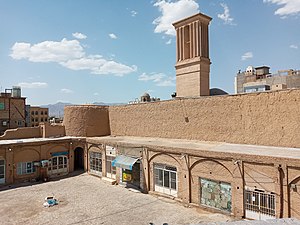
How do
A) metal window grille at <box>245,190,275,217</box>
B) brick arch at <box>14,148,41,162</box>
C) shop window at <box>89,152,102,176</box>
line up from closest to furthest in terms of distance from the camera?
metal window grille at <box>245,190,275,217</box>, brick arch at <box>14,148,41,162</box>, shop window at <box>89,152,102,176</box>

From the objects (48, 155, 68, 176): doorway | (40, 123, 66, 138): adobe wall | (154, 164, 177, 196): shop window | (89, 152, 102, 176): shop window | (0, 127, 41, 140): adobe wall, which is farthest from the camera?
(40, 123, 66, 138): adobe wall

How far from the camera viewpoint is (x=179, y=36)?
2475 cm

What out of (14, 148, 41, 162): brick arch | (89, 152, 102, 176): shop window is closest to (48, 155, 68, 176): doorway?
(14, 148, 41, 162): brick arch

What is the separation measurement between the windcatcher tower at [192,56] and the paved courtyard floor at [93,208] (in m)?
11.3

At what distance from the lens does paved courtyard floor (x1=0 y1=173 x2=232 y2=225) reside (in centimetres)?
1438

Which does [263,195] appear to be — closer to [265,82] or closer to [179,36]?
[179,36]

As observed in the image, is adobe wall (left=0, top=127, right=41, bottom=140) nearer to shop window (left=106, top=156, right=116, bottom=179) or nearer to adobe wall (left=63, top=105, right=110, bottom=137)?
adobe wall (left=63, top=105, right=110, bottom=137)

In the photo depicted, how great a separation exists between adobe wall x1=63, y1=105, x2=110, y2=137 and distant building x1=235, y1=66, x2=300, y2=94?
20.2 m

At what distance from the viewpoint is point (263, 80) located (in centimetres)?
3506

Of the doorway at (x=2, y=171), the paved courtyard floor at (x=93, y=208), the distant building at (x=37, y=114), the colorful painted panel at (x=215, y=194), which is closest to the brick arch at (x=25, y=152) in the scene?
the doorway at (x=2, y=171)

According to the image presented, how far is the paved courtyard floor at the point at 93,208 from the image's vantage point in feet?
47.2

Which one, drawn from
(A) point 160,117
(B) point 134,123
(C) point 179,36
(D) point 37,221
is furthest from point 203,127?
(D) point 37,221

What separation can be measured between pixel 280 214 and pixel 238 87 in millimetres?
32489

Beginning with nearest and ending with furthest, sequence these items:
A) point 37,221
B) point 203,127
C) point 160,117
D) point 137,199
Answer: point 37,221 → point 137,199 → point 203,127 → point 160,117
